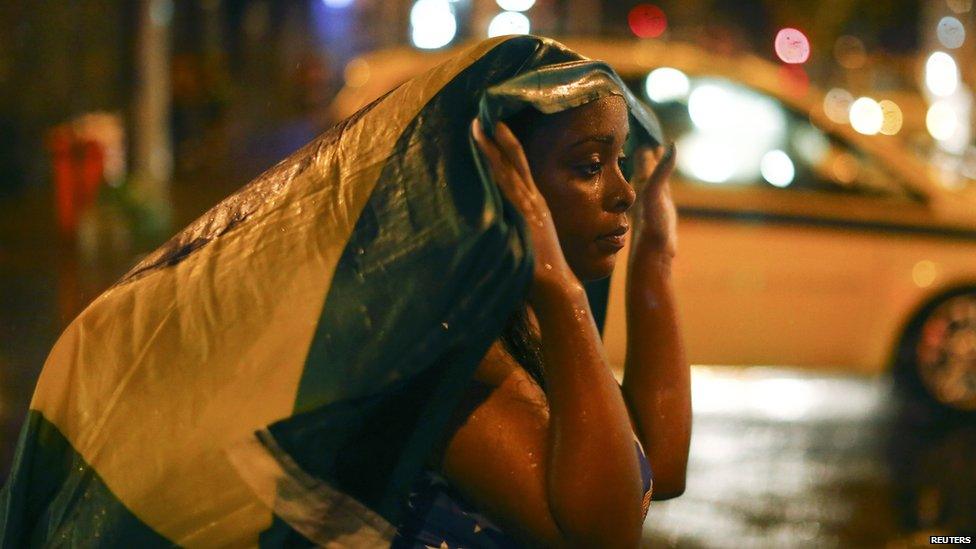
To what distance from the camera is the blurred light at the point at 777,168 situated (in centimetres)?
698

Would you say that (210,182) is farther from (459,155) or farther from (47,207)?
(459,155)

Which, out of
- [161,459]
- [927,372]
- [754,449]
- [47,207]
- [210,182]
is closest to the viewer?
[161,459]

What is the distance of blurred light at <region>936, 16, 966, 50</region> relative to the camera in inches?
960

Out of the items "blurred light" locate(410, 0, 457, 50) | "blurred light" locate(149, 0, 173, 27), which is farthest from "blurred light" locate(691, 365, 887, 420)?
"blurred light" locate(410, 0, 457, 50)

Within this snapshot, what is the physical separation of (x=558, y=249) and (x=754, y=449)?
5154mm

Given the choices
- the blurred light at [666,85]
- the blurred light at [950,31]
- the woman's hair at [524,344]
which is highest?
the woman's hair at [524,344]

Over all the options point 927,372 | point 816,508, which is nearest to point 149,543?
point 816,508

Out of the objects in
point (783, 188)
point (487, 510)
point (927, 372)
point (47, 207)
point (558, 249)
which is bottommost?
point (47, 207)

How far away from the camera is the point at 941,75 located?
22.8 m

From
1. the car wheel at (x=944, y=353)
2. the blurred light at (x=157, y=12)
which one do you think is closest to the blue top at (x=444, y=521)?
the car wheel at (x=944, y=353)

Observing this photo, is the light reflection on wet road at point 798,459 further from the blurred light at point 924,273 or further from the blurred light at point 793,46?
the blurred light at point 793,46

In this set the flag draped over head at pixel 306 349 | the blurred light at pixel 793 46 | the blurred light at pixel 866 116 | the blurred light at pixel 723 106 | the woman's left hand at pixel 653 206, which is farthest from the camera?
the blurred light at pixel 793 46

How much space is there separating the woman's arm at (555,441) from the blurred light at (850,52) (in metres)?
32.1

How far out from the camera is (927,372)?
7285 millimetres
